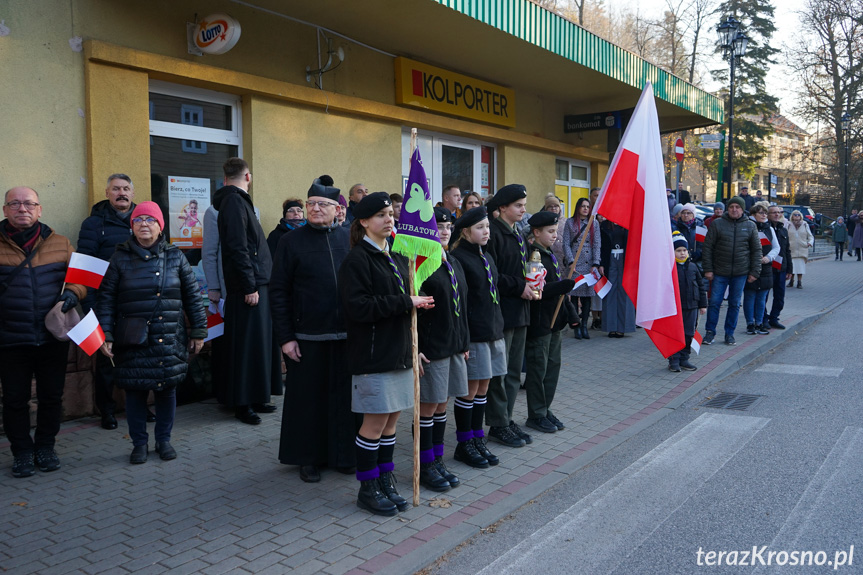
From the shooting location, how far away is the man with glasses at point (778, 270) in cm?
1184

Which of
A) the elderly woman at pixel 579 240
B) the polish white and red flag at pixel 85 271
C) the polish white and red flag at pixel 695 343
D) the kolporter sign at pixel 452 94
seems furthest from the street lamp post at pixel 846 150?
the polish white and red flag at pixel 85 271

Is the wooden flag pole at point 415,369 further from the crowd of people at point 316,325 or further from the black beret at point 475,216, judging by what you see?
the black beret at point 475,216

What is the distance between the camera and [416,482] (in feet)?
14.6

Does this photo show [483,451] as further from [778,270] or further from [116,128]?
[778,270]

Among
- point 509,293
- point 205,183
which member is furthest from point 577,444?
point 205,183

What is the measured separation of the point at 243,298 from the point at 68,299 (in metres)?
1.58

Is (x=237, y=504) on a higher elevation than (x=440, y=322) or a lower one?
lower

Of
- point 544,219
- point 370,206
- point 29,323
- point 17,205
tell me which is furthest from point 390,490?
point 17,205

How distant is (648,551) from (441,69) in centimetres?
871

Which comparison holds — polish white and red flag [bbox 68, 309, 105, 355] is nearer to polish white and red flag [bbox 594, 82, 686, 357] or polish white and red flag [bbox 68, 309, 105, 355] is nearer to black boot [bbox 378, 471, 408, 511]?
black boot [bbox 378, 471, 408, 511]

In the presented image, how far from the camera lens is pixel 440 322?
185 inches

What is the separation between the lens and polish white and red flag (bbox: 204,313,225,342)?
6.59m

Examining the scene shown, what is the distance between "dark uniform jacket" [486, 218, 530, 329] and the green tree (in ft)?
152

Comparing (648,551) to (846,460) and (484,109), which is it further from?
(484,109)
